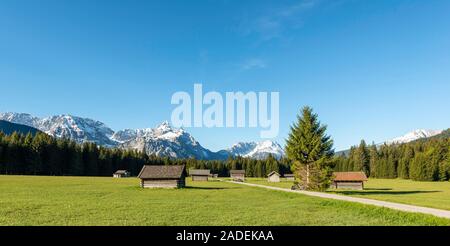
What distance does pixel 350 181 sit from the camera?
275 ft

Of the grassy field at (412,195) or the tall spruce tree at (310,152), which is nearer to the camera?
the grassy field at (412,195)

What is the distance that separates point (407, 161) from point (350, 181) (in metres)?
90.5

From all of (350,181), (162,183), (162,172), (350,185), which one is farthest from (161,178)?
(350,185)

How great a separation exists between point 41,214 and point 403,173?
162 meters

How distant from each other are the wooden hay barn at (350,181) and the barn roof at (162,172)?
36871 millimetres

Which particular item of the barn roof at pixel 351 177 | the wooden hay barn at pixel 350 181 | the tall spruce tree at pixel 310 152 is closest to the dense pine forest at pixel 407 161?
the barn roof at pixel 351 177

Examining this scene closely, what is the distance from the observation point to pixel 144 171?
75.1 metres

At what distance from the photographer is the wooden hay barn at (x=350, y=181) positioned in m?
82.9

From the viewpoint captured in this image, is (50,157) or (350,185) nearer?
(350,185)

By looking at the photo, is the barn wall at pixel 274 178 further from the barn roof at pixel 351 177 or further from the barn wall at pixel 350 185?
the barn roof at pixel 351 177

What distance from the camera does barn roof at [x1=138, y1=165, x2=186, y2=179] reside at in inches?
2881

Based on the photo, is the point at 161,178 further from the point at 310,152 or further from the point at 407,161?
the point at 407,161
